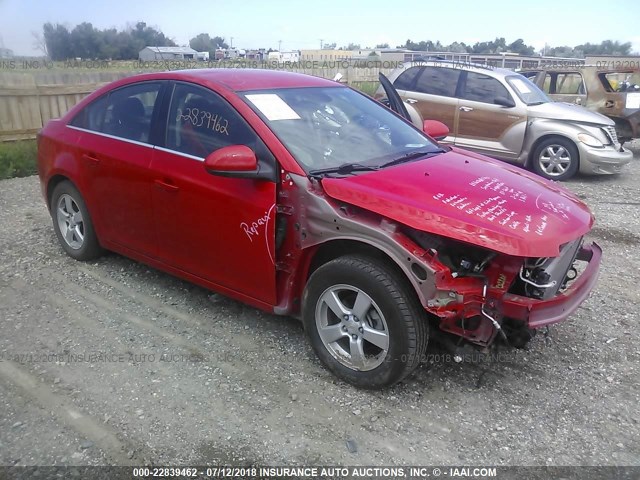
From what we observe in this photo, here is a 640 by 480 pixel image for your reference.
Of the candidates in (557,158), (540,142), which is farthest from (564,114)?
(557,158)

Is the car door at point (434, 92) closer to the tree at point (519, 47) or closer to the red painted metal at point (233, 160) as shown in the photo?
the red painted metal at point (233, 160)

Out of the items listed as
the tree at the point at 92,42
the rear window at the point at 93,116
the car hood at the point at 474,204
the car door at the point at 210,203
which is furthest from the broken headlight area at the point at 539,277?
the tree at the point at 92,42

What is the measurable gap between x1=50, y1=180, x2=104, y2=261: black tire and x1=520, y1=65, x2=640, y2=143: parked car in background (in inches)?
391

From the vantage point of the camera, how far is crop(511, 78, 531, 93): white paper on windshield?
30.0ft

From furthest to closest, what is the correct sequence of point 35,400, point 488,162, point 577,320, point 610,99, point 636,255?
point 610,99 → point 636,255 → point 577,320 → point 488,162 → point 35,400

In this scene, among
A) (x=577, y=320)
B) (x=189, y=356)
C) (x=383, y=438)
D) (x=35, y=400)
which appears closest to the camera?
(x=383, y=438)

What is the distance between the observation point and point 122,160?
4.05 meters

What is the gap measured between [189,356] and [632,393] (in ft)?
8.75

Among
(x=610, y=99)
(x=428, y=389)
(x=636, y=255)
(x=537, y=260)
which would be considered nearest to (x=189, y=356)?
(x=428, y=389)

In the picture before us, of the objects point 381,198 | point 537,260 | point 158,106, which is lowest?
point 537,260

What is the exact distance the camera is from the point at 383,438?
282 cm

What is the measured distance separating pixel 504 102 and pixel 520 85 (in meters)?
0.58

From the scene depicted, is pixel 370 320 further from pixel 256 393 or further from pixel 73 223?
pixel 73 223

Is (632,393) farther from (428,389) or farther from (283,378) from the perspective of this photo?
(283,378)
